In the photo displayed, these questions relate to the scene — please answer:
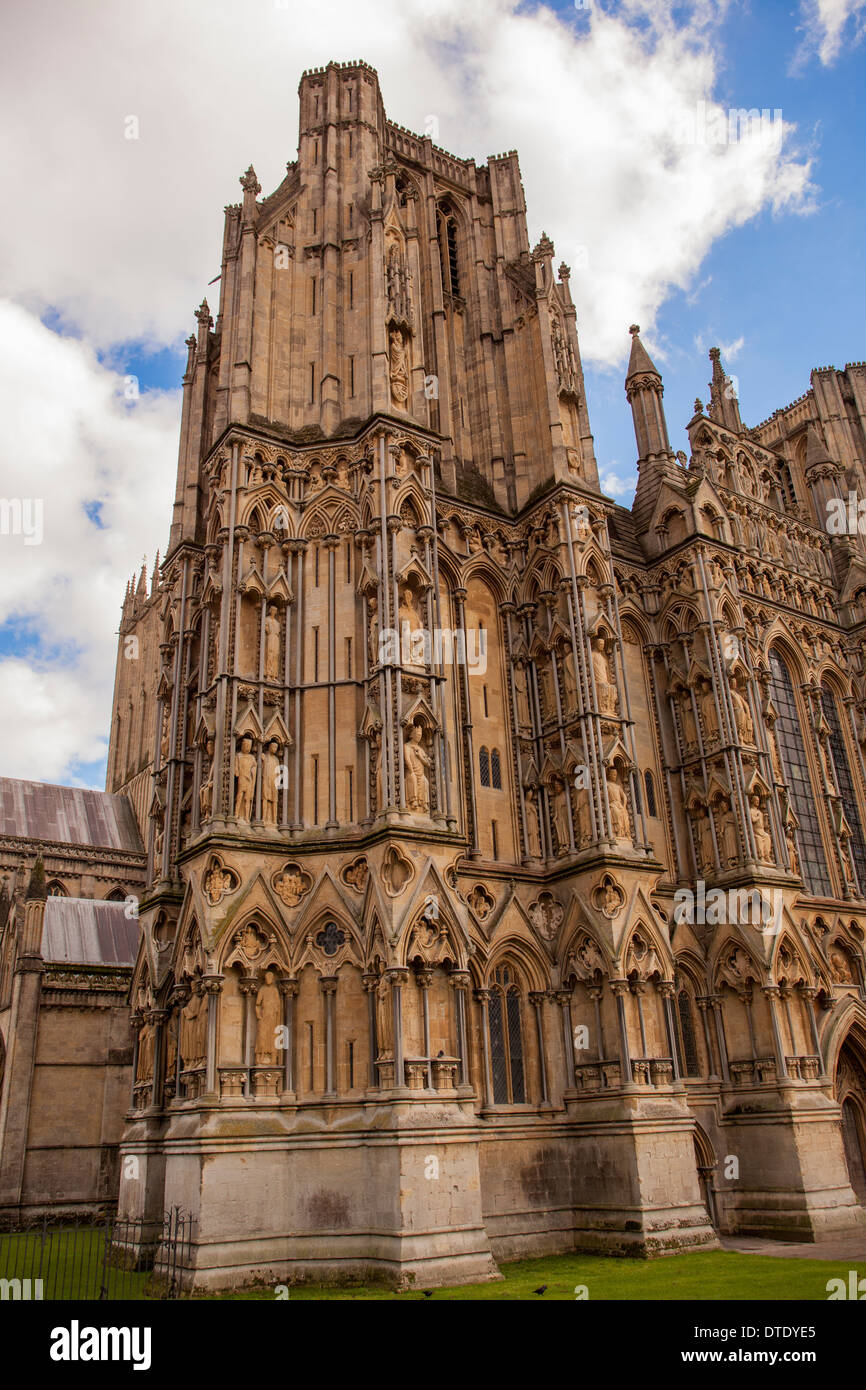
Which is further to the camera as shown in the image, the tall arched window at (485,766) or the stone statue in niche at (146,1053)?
the tall arched window at (485,766)

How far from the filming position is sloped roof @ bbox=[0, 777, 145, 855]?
153 feet

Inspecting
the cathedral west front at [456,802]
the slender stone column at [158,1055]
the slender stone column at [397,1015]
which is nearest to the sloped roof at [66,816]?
the cathedral west front at [456,802]

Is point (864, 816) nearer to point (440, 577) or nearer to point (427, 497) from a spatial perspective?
point (440, 577)

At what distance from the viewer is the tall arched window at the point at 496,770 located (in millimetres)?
24281

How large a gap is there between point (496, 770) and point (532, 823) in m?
1.54

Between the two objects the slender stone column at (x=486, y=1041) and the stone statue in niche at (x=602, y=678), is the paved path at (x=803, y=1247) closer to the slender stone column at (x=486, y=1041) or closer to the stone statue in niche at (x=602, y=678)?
the slender stone column at (x=486, y=1041)

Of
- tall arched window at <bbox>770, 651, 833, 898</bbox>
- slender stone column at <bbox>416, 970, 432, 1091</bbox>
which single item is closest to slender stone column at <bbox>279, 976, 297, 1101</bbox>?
slender stone column at <bbox>416, 970, 432, 1091</bbox>

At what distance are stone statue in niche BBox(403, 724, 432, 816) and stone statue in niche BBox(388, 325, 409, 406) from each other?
827 cm

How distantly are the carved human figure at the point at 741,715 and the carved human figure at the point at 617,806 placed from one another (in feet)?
19.6

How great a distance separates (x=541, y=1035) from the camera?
71.8 ft

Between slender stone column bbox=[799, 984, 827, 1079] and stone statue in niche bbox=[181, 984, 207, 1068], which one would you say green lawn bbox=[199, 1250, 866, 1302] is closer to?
stone statue in niche bbox=[181, 984, 207, 1068]

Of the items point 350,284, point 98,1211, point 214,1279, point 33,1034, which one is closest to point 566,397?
point 350,284

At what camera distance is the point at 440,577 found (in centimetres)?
2530

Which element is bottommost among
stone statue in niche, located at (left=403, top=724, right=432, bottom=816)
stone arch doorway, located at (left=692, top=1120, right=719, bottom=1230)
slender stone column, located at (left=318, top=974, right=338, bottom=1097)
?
stone arch doorway, located at (left=692, top=1120, right=719, bottom=1230)
